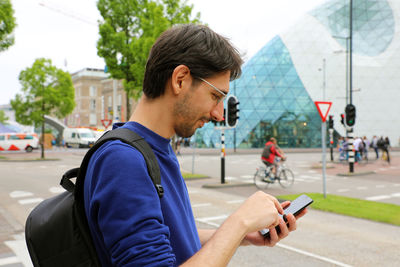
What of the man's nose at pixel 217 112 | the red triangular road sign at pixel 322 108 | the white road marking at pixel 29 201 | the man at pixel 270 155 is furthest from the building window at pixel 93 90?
the man's nose at pixel 217 112

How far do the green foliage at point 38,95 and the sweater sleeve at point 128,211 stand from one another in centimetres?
3142

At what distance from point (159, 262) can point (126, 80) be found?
63.7 feet

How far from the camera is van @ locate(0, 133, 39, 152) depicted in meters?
39.5

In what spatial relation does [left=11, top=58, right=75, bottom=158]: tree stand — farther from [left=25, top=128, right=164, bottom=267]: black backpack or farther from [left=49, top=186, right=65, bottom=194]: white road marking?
[left=25, top=128, right=164, bottom=267]: black backpack

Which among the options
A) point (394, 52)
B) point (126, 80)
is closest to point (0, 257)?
point (126, 80)

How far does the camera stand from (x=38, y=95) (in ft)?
99.8

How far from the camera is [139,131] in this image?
119 centimetres

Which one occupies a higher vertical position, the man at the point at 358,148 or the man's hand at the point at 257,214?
the man's hand at the point at 257,214

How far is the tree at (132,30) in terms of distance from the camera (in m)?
18.5

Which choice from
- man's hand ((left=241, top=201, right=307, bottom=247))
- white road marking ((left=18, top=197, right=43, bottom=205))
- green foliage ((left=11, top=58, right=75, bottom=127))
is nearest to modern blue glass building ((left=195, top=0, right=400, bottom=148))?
green foliage ((left=11, top=58, right=75, bottom=127))

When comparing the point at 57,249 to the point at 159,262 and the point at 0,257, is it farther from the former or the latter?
the point at 0,257

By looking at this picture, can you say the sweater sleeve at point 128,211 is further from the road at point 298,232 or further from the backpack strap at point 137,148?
the road at point 298,232

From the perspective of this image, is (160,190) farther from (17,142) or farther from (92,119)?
(92,119)

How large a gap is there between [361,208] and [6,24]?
12456mm
